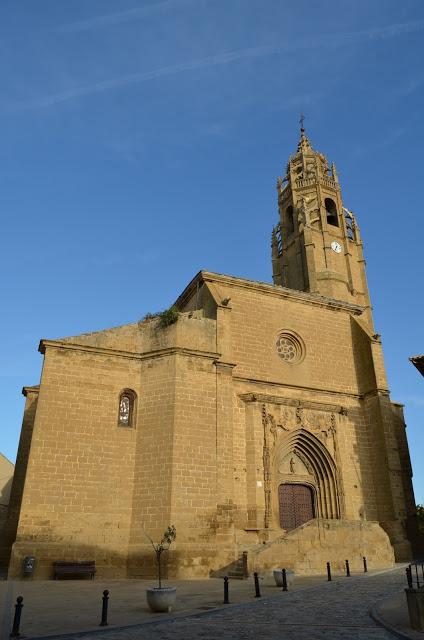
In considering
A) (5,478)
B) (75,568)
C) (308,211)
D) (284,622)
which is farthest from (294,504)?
(5,478)

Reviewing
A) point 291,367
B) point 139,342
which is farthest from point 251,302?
point 139,342

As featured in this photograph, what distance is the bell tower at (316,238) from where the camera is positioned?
3012 centimetres

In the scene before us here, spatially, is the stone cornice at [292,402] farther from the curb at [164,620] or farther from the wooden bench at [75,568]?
the curb at [164,620]

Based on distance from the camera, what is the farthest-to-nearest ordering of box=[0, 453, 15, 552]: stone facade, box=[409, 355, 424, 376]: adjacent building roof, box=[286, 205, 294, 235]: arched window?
box=[286, 205, 294, 235]: arched window < box=[0, 453, 15, 552]: stone facade < box=[409, 355, 424, 376]: adjacent building roof

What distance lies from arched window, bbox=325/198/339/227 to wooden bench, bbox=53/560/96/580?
1045 inches

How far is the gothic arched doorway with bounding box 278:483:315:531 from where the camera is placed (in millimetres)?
17844

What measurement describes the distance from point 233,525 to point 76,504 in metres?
4.81

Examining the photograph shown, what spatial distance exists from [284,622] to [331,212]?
3059 cm

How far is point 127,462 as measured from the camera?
51.4 feet

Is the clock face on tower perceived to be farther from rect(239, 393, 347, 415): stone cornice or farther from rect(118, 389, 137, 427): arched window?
rect(118, 389, 137, 427): arched window

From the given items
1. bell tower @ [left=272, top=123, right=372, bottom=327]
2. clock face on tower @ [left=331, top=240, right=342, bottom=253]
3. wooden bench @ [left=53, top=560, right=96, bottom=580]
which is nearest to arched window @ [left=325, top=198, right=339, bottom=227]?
bell tower @ [left=272, top=123, right=372, bottom=327]

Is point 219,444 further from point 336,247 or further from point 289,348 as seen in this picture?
point 336,247

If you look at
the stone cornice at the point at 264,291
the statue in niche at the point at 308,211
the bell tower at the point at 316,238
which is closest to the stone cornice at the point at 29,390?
the stone cornice at the point at 264,291

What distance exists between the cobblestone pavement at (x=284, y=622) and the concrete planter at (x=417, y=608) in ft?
1.15
